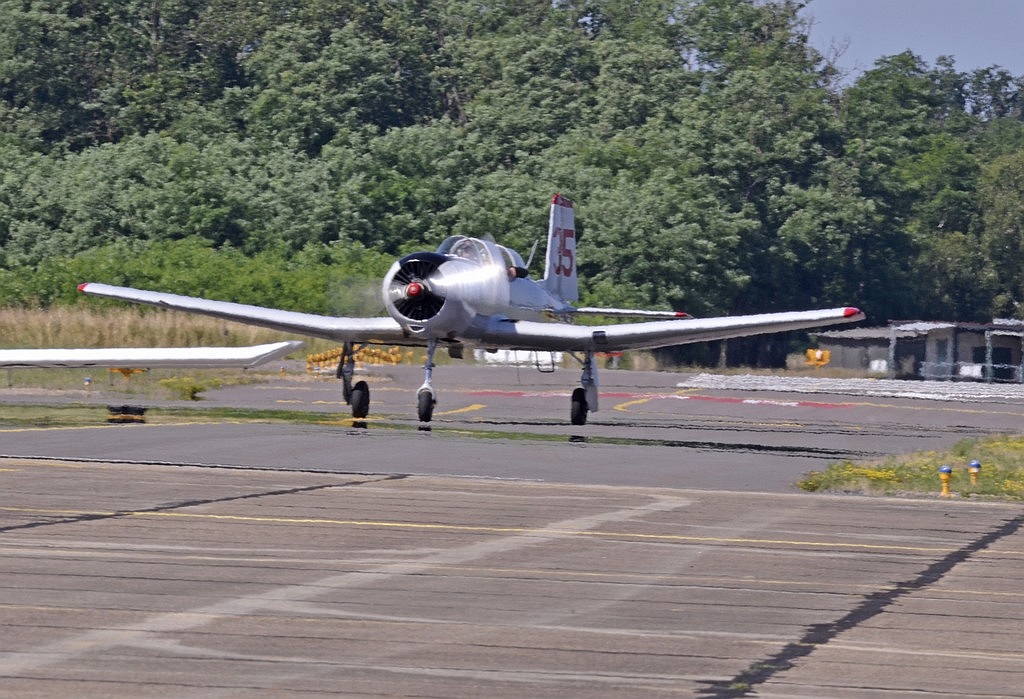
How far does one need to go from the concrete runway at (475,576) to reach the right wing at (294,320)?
5.97m

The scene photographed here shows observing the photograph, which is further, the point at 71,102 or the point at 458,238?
the point at 71,102

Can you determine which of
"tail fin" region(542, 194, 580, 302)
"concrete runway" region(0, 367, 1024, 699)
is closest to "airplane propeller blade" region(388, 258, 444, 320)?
"concrete runway" region(0, 367, 1024, 699)

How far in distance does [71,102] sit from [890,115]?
4613cm

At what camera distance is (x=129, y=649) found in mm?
7352

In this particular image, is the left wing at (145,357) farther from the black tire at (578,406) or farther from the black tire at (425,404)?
the black tire at (578,406)

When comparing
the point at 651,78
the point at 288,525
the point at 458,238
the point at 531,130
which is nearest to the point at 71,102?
the point at 531,130

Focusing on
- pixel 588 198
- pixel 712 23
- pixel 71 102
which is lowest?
pixel 588 198

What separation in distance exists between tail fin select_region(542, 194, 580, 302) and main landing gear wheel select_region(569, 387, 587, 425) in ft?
15.9

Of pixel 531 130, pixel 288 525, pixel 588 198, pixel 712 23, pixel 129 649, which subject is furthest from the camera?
pixel 712 23

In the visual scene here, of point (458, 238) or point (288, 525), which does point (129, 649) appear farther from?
point (458, 238)

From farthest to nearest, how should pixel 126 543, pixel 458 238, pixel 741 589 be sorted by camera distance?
pixel 458 238
pixel 126 543
pixel 741 589

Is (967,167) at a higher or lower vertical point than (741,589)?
higher

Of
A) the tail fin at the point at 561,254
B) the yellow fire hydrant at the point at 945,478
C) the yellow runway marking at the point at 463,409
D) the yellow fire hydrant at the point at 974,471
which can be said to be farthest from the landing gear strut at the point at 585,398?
the yellow fire hydrant at the point at 945,478

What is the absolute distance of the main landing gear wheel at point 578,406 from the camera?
27719 millimetres
